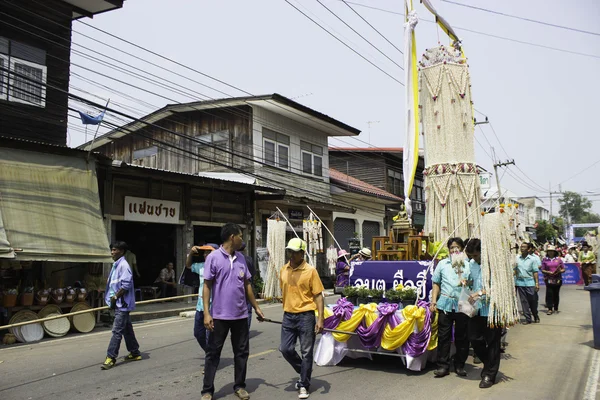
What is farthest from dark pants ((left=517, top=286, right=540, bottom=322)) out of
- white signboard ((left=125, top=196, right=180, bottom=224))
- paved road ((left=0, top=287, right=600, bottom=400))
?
white signboard ((left=125, top=196, right=180, bottom=224))

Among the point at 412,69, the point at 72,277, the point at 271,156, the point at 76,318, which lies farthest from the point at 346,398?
the point at 271,156

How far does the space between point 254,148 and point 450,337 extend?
600 inches

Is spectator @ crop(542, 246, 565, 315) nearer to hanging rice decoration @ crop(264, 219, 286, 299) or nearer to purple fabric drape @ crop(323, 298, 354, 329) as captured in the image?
hanging rice decoration @ crop(264, 219, 286, 299)

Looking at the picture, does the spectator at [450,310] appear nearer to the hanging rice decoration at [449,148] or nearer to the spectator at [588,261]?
the hanging rice decoration at [449,148]

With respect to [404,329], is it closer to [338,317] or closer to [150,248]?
[338,317]

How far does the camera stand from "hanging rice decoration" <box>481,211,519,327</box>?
6.16 metres

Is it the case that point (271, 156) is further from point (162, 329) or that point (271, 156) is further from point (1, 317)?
point (1, 317)

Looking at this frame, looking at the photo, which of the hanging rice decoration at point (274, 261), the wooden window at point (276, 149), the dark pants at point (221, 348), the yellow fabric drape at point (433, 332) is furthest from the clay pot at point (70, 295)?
the wooden window at point (276, 149)

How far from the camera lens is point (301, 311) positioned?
5848 mm

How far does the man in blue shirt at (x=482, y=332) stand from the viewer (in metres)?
6.23

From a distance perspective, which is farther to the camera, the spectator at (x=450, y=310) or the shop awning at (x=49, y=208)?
the shop awning at (x=49, y=208)

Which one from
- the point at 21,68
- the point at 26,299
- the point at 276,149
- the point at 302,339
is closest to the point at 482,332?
the point at 302,339

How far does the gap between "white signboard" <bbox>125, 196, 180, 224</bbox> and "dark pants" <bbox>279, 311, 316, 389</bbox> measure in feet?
34.6

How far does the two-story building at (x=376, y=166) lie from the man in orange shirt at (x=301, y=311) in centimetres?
2536
